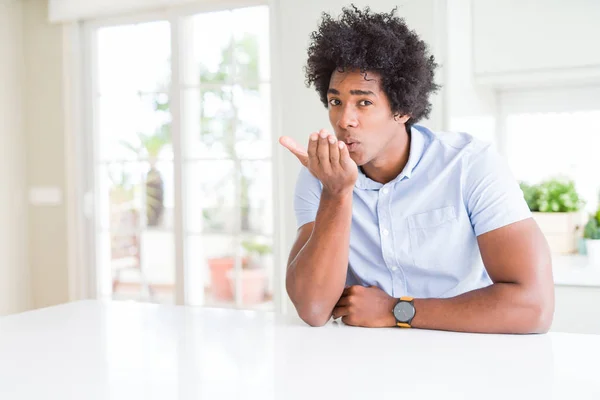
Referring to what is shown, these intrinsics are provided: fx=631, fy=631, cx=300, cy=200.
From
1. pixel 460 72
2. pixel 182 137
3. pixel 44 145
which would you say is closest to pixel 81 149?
A: pixel 44 145

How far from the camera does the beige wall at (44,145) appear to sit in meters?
4.44

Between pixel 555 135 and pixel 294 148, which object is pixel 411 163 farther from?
pixel 555 135

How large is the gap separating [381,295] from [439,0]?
5.90 feet

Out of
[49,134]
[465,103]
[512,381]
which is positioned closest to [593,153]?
[465,103]

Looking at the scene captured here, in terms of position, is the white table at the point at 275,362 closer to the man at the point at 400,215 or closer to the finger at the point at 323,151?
the man at the point at 400,215

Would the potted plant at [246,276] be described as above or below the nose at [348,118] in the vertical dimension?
below

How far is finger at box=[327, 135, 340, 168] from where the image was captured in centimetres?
135

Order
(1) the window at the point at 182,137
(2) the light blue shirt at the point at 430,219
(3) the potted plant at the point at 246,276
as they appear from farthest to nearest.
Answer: (3) the potted plant at the point at 246,276 → (1) the window at the point at 182,137 → (2) the light blue shirt at the point at 430,219

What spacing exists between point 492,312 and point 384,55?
2.35 feet

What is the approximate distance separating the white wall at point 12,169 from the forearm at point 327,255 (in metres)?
3.58

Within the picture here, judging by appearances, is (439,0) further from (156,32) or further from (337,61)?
(156,32)

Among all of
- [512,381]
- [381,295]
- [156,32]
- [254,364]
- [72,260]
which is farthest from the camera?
[156,32]

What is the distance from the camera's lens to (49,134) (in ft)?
14.7

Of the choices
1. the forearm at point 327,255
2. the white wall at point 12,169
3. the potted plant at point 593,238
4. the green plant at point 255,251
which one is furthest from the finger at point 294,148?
the green plant at point 255,251
